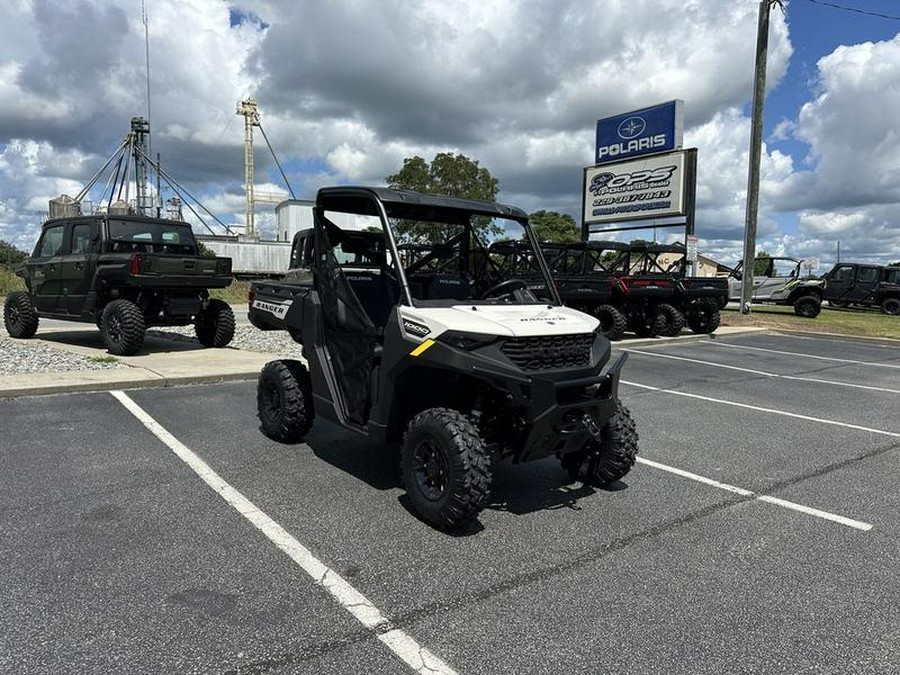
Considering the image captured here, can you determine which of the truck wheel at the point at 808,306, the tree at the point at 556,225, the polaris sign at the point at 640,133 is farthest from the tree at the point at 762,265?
the tree at the point at 556,225

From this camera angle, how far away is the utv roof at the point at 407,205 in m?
4.34

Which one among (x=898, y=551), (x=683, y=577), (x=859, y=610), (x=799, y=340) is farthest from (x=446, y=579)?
(x=799, y=340)

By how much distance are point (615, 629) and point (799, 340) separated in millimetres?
15494

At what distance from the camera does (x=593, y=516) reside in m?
3.95

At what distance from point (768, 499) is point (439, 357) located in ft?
8.40

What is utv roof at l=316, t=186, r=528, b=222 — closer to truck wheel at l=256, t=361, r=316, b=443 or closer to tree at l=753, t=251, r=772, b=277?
truck wheel at l=256, t=361, r=316, b=443

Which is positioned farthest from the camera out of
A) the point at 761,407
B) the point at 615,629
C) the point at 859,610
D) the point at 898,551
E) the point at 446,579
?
the point at 761,407

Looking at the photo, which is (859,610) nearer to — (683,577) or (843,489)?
(683,577)

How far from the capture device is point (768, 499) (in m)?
4.34

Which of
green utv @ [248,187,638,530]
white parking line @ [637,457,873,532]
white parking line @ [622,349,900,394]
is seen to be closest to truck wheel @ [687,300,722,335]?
white parking line @ [622,349,900,394]

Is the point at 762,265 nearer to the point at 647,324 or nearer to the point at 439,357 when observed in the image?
Answer: the point at 647,324

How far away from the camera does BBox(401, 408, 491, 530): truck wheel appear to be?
342 centimetres

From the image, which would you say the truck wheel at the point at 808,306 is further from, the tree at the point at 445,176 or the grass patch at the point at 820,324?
the tree at the point at 445,176

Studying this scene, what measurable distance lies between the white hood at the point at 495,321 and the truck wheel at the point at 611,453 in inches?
26.7
